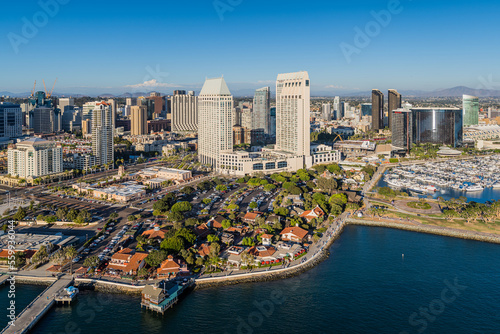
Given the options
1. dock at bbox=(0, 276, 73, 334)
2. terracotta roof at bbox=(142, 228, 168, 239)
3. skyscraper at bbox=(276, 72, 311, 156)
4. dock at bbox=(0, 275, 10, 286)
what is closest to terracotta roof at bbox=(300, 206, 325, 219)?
terracotta roof at bbox=(142, 228, 168, 239)

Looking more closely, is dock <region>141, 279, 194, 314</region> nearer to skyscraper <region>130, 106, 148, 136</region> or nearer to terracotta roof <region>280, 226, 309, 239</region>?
terracotta roof <region>280, 226, 309, 239</region>

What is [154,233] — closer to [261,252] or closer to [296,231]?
[261,252]

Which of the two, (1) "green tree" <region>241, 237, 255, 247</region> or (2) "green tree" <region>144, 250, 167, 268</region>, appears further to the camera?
(1) "green tree" <region>241, 237, 255, 247</region>

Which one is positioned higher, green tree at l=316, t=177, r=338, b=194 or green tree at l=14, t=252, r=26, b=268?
green tree at l=316, t=177, r=338, b=194

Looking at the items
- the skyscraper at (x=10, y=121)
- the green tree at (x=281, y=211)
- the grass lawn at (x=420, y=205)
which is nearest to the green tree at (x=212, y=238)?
the green tree at (x=281, y=211)

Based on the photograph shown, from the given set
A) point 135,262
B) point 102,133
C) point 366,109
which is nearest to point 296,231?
point 135,262

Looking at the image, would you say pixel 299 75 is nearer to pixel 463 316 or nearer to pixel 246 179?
pixel 246 179

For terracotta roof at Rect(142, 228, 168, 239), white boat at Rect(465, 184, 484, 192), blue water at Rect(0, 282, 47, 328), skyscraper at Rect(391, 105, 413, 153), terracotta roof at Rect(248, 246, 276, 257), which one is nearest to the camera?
blue water at Rect(0, 282, 47, 328)
